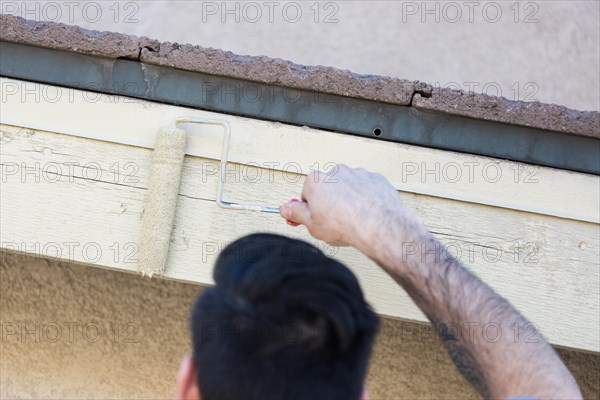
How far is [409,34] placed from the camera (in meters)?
3.28

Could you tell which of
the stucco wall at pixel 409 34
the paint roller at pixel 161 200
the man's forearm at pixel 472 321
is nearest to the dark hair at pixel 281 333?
the man's forearm at pixel 472 321

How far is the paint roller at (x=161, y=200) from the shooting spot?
61.4 inches

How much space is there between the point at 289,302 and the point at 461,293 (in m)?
0.39

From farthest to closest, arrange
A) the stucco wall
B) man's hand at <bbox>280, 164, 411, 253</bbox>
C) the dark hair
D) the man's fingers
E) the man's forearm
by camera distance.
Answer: the stucco wall, the man's fingers, man's hand at <bbox>280, 164, 411, 253</bbox>, the man's forearm, the dark hair

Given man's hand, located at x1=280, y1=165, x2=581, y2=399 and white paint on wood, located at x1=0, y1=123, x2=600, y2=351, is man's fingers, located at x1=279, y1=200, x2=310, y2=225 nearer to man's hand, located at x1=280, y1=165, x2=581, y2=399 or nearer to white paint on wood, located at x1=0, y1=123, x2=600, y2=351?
man's hand, located at x1=280, y1=165, x2=581, y2=399

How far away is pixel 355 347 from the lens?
0.83 metres

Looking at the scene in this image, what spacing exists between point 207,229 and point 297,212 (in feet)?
1.11

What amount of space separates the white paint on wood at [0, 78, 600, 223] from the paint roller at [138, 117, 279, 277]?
0.05 m

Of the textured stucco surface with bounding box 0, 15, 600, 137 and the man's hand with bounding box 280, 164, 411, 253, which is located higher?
the textured stucco surface with bounding box 0, 15, 600, 137

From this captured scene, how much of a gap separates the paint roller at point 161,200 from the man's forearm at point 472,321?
1.45 ft

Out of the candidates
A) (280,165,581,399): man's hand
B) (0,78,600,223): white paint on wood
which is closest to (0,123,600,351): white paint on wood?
(0,78,600,223): white paint on wood

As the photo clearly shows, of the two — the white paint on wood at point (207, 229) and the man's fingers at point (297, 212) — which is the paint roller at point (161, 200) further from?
the man's fingers at point (297, 212)

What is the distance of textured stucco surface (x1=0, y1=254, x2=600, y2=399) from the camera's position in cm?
214

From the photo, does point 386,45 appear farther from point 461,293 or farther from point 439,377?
point 461,293
